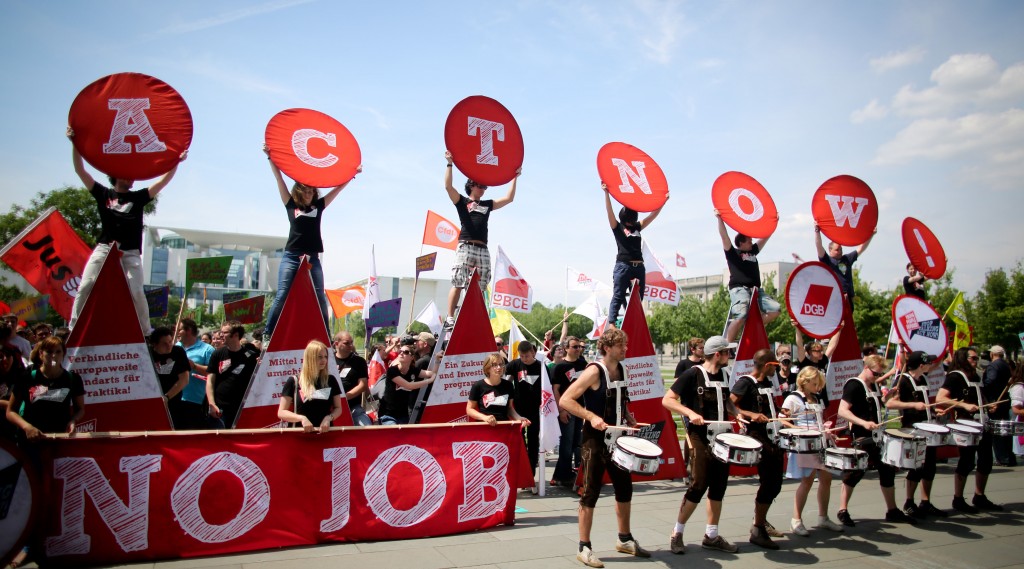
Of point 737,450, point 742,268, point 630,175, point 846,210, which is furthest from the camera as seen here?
point 846,210

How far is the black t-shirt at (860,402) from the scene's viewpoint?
298 inches

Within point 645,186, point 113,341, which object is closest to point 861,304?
point 645,186

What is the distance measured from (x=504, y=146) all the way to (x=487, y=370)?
350cm

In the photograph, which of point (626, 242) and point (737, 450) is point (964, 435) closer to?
point (737, 450)

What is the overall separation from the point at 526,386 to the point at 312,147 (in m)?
4.30

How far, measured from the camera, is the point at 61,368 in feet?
19.6

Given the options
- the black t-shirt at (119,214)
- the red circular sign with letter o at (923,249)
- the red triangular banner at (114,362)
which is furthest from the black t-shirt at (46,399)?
the red circular sign with letter o at (923,249)

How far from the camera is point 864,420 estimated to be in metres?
7.50

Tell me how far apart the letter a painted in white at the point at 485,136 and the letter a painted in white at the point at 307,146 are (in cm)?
191

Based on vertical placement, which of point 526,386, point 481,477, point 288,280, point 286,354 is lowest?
point 481,477

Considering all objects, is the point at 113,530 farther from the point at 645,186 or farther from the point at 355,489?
the point at 645,186

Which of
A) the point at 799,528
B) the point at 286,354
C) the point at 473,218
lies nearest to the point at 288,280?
the point at 286,354

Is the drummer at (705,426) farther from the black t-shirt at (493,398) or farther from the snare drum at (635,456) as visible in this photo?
the black t-shirt at (493,398)

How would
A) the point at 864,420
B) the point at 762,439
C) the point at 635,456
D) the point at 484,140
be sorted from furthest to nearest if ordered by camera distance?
the point at 484,140
the point at 864,420
the point at 762,439
the point at 635,456
